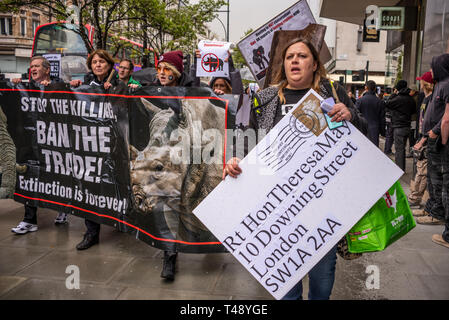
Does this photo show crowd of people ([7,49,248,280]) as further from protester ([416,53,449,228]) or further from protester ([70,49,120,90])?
protester ([416,53,449,228])

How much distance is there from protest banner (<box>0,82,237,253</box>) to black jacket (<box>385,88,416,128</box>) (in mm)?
6216

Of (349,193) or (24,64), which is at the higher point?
(24,64)

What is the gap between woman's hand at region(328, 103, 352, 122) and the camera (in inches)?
89.7

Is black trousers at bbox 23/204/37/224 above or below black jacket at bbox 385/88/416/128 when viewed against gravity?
below

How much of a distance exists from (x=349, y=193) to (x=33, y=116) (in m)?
3.88

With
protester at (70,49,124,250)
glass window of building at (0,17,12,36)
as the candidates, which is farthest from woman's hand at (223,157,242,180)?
glass window of building at (0,17,12,36)

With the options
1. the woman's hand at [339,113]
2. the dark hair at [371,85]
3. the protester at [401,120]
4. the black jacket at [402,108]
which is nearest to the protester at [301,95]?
the woman's hand at [339,113]

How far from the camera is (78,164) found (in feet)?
14.5

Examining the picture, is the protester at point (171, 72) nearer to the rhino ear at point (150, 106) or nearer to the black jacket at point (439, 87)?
the rhino ear at point (150, 106)

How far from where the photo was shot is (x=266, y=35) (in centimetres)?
456
